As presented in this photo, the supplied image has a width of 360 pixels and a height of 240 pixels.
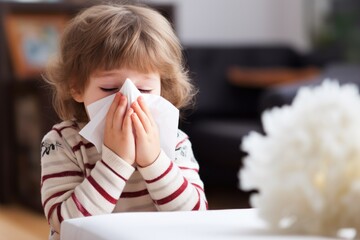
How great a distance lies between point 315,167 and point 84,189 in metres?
0.49

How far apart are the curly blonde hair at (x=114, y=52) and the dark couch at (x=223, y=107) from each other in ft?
7.41

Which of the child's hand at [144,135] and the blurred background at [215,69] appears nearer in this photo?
the child's hand at [144,135]

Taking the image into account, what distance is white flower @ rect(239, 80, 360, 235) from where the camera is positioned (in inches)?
37.6

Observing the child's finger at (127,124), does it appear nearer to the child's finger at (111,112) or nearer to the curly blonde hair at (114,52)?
the child's finger at (111,112)

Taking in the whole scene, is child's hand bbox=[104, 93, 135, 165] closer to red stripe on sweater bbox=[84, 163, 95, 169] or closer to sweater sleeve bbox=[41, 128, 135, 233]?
sweater sleeve bbox=[41, 128, 135, 233]

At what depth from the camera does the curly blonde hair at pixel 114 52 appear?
4.70 ft

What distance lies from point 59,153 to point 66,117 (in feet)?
0.50

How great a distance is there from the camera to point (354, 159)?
3.16ft

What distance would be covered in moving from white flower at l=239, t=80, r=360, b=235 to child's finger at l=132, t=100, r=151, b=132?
0.35 meters

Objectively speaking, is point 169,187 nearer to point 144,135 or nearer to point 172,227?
point 144,135

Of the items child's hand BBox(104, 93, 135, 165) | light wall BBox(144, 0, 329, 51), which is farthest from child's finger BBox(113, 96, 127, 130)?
light wall BBox(144, 0, 329, 51)

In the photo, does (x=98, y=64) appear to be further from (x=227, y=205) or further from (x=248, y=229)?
(x=227, y=205)

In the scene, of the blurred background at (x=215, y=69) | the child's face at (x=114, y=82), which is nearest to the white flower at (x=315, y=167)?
the child's face at (x=114, y=82)

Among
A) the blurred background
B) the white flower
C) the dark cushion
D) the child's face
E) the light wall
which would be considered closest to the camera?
the white flower
